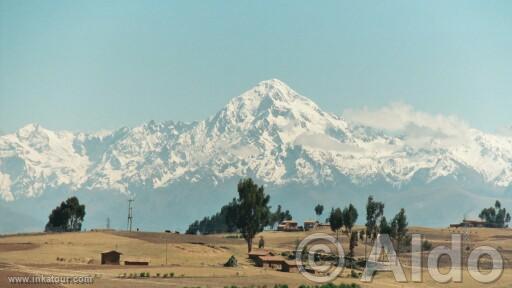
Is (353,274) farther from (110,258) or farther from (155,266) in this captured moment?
(110,258)

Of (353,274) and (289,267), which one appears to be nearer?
(353,274)

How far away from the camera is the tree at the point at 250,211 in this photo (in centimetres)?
18988

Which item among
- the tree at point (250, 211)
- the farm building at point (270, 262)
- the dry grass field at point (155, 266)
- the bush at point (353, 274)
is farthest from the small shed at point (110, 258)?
the tree at point (250, 211)

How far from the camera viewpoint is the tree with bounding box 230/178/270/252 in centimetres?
18988

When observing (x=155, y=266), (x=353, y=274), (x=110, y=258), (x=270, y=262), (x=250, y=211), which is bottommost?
(x=353, y=274)

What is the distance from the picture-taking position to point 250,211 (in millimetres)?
189875

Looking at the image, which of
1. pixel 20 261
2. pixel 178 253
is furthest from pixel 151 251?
pixel 20 261

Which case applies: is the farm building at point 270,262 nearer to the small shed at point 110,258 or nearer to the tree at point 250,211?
the tree at point 250,211

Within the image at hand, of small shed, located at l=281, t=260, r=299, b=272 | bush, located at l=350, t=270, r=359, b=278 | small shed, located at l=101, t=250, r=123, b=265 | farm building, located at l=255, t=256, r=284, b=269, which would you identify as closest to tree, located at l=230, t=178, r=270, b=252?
farm building, located at l=255, t=256, r=284, b=269

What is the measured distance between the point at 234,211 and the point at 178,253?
20252 millimetres

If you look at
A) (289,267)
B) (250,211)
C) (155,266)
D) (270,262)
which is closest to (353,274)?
(289,267)

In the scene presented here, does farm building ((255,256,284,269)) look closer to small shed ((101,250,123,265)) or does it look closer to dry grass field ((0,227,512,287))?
dry grass field ((0,227,512,287))

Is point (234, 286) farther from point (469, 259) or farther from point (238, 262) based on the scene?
point (469, 259)

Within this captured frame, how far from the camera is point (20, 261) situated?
147250 millimetres
